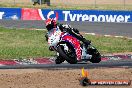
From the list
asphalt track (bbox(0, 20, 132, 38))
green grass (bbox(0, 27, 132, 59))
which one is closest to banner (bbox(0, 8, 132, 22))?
asphalt track (bbox(0, 20, 132, 38))

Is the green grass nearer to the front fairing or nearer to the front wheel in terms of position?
the front wheel

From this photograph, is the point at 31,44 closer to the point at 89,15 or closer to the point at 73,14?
the point at 73,14

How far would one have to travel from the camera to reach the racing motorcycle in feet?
42.6

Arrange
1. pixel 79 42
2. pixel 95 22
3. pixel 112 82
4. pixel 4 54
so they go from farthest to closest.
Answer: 1. pixel 95 22
2. pixel 4 54
3. pixel 79 42
4. pixel 112 82

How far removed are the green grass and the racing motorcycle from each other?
600 cm

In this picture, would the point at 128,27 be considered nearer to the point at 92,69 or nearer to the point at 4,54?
the point at 4,54

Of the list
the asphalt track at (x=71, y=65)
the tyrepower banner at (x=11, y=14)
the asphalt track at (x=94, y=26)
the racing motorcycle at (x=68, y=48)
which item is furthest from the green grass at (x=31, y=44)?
the tyrepower banner at (x=11, y=14)

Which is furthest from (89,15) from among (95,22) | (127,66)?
(127,66)

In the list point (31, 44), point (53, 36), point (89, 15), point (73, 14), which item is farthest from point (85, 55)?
point (73, 14)

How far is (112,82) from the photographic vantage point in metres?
11.6

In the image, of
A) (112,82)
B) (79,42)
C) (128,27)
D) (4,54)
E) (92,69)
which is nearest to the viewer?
(112,82)

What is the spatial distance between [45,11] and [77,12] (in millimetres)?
3106

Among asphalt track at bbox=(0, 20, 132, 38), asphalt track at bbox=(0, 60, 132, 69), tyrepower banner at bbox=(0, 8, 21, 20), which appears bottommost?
asphalt track at bbox=(0, 20, 132, 38)

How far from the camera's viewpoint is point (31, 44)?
24.1 metres
